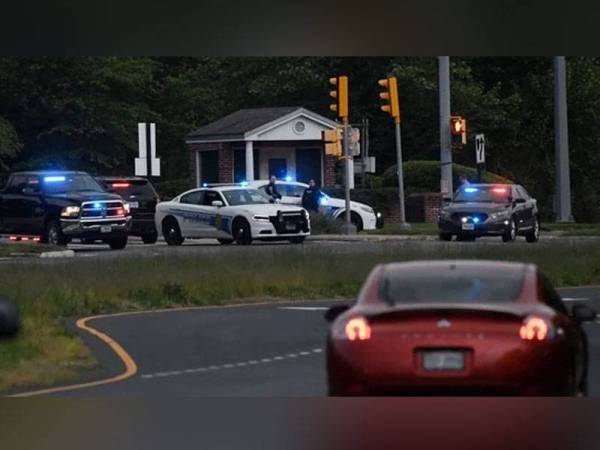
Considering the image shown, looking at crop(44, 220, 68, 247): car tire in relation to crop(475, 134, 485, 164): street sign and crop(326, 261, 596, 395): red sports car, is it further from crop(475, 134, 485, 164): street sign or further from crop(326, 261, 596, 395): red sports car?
crop(475, 134, 485, 164): street sign

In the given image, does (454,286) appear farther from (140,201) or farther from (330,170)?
(140,201)

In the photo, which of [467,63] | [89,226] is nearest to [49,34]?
[89,226]

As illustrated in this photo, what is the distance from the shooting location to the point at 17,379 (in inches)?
451

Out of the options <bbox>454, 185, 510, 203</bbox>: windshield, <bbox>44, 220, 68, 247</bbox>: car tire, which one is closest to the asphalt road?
<bbox>454, 185, 510, 203</bbox>: windshield

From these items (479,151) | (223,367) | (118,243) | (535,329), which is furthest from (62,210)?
(535,329)

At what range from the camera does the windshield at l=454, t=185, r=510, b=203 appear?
12445 millimetres

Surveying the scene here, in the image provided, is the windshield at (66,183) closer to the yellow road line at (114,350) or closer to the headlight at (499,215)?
the yellow road line at (114,350)

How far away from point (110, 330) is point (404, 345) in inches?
93.4

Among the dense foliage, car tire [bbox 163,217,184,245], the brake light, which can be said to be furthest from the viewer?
the dense foliage

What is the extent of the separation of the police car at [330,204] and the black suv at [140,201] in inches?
33.9

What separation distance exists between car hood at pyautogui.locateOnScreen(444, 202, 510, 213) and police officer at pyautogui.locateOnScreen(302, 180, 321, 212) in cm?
106

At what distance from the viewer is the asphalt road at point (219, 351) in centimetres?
1163

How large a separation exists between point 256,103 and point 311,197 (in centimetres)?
92

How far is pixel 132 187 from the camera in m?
12.8
